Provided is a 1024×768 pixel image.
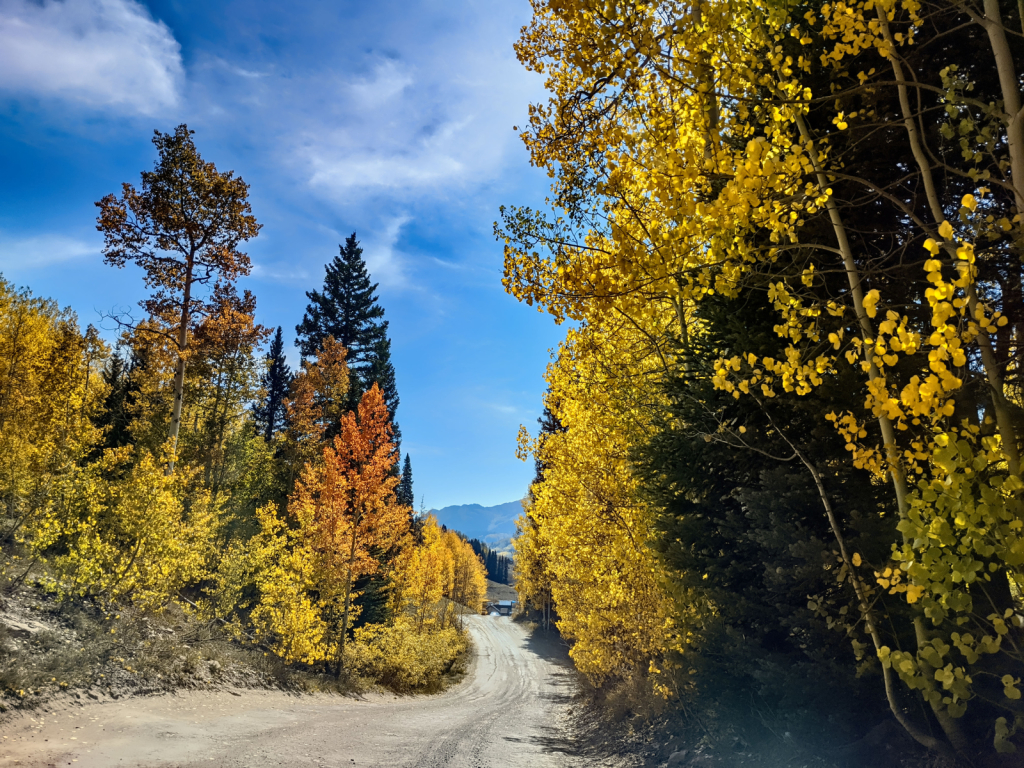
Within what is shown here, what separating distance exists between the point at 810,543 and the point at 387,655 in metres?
18.2

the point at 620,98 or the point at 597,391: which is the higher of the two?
the point at 620,98

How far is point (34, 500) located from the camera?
33.8 ft

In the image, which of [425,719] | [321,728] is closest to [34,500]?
[321,728]

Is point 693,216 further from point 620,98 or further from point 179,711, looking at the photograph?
point 179,711

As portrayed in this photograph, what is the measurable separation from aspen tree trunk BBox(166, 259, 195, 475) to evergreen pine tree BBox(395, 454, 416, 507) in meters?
32.9

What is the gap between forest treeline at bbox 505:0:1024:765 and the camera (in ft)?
8.89

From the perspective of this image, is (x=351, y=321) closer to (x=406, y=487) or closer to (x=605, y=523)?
(x=605, y=523)

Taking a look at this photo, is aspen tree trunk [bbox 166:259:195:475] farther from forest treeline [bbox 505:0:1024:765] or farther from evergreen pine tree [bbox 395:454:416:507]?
evergreen pine tree [bbox 395:454:416:507]

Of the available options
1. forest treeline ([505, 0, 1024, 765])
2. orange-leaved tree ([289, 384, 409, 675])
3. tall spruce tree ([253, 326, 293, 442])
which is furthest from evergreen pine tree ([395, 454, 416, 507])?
forest treeline ([505, 0, 1024, 765])

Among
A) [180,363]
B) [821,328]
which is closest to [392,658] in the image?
[180,363]

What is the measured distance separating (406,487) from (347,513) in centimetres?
3870

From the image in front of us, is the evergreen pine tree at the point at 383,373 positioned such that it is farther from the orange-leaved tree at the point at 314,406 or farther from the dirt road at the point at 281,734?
the dirt road at the point at 281,734

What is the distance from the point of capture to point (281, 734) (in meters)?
8.78

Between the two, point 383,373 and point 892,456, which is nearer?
point 892,456
